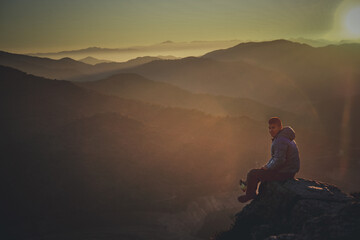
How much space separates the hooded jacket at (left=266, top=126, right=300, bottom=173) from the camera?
830 cm

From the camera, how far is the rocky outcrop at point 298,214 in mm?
6301

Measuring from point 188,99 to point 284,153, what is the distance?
16242cm

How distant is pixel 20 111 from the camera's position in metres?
81.2

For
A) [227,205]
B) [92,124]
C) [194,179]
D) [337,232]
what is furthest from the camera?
[92,124]

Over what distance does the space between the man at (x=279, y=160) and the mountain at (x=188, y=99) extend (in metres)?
127

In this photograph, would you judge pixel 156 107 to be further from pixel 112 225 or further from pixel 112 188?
pixel 112 225

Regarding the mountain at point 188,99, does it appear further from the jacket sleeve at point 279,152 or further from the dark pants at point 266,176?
the jacket sleeve at point 279,152

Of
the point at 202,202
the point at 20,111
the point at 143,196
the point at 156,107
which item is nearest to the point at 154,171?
the point at 143,196

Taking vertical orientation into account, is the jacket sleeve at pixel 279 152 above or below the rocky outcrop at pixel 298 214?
above

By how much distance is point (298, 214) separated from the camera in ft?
25.8

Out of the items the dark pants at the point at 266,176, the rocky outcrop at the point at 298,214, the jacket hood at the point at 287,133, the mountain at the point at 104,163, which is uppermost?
the jacket hood at the point at 287,133

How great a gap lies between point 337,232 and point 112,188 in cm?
4994

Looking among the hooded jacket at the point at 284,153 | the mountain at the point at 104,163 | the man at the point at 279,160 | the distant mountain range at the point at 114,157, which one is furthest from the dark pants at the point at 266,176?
the distant mountain range at the point at 114,157

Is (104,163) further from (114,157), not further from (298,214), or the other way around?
(298,214)
